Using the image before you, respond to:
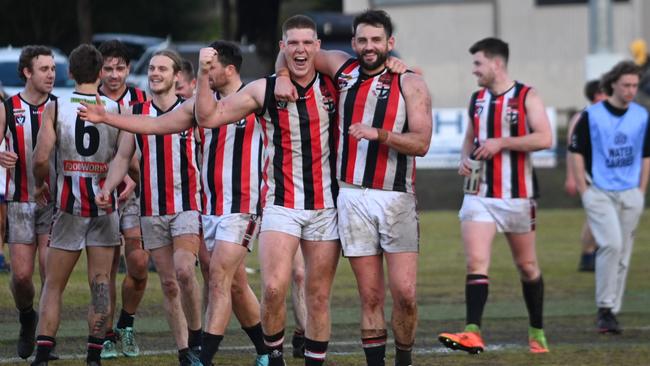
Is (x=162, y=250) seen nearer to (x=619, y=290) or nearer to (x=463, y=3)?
(x=619, y=290)

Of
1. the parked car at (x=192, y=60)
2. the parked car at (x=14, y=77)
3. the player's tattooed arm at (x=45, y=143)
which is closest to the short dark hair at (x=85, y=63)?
the player's tattooed arm at (x=45, y=143)

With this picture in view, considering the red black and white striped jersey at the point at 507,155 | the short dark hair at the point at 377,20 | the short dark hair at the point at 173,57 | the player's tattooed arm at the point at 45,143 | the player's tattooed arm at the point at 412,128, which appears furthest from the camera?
the red black and white striped jersey at the point at 507,155

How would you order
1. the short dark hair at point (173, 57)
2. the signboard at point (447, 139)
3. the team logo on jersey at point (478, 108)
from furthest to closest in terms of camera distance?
1. the signboard at point (447, 139)
2. the team logo on jersey at point (478, 108)
3. the short dark hair at point (173, 57)

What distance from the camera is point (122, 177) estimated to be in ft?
30.3

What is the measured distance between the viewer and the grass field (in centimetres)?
1041

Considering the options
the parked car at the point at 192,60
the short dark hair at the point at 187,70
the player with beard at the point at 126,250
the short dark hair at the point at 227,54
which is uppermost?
the parked car at the point at 192,60

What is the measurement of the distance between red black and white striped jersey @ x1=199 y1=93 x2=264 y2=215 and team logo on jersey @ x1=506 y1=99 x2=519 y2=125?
2.27 meters

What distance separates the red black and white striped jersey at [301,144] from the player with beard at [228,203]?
360mm

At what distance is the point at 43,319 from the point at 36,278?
208 inches

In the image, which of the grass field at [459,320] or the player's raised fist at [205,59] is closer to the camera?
the player's raised fist at [205,59]

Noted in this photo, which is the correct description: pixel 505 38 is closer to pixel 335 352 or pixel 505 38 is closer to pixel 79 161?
pixel 335 352

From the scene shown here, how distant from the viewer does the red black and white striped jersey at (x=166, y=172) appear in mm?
9664

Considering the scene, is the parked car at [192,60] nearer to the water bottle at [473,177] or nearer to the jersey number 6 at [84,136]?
the water bottle at [473,177]

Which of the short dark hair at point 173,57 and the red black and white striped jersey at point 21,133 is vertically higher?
the short dark hair at point 173,57
